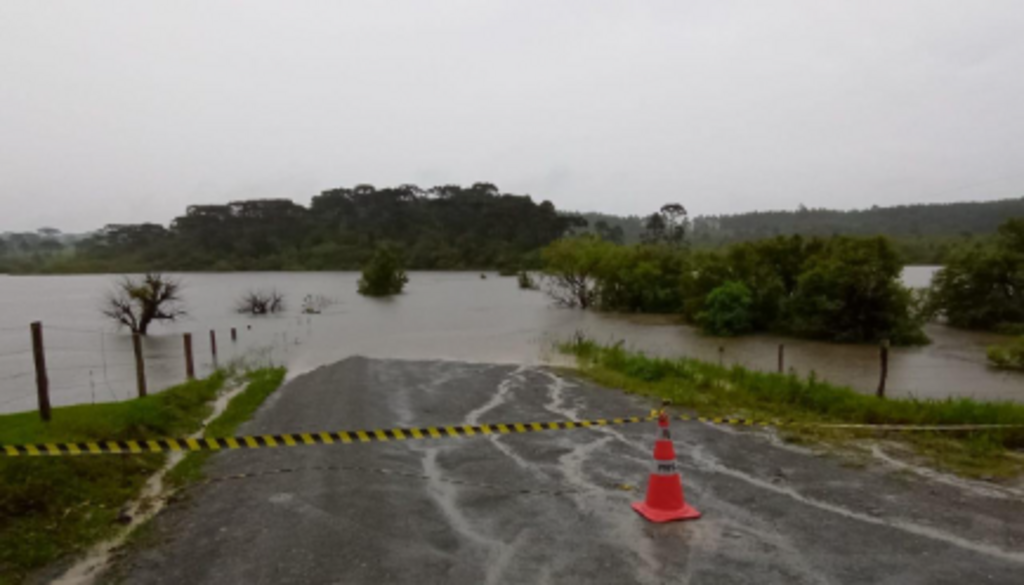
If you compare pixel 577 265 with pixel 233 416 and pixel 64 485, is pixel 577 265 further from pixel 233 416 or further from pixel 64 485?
pixel 64 485

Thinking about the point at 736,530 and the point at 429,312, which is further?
the point at 429,312

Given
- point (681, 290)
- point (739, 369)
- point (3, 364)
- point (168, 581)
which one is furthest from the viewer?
point (681, 290)

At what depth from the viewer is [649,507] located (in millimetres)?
6445

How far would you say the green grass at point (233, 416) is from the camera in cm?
804

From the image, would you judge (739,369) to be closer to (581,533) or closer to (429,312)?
(581,533)

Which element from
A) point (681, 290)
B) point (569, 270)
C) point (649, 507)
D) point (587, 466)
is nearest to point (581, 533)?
point (649, 507)

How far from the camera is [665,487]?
639 centimetres

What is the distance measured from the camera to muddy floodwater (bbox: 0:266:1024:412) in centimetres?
2019

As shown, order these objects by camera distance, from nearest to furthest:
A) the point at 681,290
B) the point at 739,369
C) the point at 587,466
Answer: the point at 587,466, the point at 739,369, the point at 681,290

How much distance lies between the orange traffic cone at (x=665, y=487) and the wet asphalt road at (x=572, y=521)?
17cm

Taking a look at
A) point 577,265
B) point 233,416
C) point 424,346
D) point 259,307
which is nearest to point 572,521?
point 233,416

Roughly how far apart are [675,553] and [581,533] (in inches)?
33.3

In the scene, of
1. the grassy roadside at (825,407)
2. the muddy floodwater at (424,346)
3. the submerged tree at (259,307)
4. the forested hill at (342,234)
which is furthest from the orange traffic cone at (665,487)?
the forested hill at (342,234)

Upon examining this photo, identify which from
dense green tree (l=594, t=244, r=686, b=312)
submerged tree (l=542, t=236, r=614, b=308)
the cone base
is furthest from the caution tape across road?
submerged tree (l=542, t=236, r=614, b=308)
